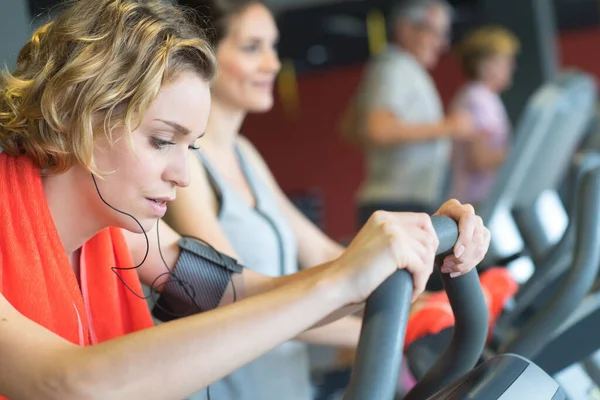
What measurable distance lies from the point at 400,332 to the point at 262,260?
2.87 feet

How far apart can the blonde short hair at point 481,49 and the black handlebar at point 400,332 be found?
3254 mm

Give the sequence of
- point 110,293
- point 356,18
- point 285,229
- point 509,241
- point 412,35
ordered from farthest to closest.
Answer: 1. point 356,18
2. point 412,35
3. point 509,241
4. point 285,229
5. point 110,293

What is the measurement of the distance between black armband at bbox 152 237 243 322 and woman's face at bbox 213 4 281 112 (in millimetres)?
625

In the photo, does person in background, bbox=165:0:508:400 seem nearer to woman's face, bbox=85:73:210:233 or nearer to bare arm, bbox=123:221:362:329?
bare arm, bbox=123:221:362:329

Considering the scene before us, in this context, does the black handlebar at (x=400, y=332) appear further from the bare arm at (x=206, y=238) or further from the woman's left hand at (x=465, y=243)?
the bare arm at (x=206, y=238)

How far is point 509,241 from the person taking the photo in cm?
276

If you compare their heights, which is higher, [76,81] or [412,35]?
[412,35]

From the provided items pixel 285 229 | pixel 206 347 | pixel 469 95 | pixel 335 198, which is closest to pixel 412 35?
pixel 469 95

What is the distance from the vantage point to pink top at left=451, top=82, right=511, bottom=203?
3.96 m

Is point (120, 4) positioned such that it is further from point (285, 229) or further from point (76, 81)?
point (285, 229)

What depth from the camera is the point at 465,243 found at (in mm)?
949

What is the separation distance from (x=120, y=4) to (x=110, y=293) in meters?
0.39

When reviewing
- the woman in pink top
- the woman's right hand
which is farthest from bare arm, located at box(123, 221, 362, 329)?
the woman in pink top

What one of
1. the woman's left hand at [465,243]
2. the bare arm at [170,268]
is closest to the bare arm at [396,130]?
the bare arm at [170,268]
